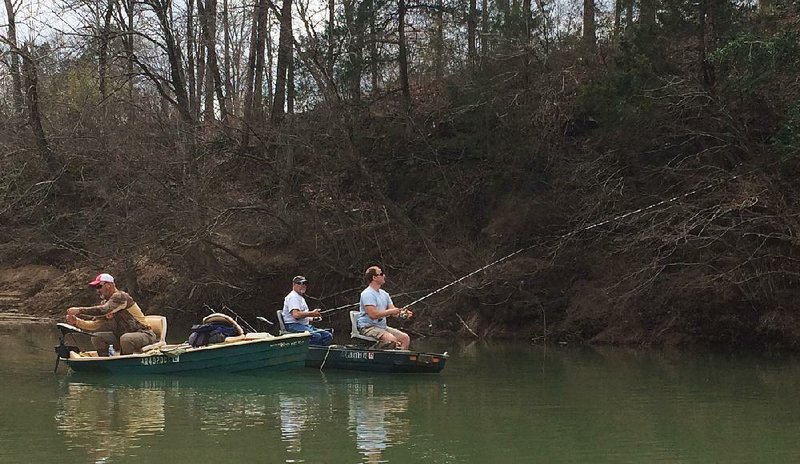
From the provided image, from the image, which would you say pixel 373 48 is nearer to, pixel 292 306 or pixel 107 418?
pixel 292 306

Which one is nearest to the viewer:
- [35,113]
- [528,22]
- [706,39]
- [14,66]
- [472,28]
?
[706,39]

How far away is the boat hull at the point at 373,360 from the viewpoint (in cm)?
1412

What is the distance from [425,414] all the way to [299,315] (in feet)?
14.8

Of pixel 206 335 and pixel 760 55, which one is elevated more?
pixel 760 55

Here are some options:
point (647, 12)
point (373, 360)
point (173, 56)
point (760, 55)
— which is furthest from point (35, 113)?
point (760, 55)

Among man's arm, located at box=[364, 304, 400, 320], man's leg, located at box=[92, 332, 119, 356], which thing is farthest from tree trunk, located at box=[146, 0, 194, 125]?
man's arm, located at box=[364, 304, 400, 320]

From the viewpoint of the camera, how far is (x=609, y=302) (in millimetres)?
19656

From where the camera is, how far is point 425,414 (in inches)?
424

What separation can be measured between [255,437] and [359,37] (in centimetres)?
1657

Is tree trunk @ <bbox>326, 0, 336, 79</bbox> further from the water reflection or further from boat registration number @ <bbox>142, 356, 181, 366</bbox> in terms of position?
the water reflection

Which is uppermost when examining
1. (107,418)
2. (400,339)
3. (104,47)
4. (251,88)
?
(104,47)

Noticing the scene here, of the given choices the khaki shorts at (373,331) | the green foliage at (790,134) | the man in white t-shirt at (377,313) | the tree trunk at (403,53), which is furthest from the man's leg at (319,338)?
the tree trunk at (403,53)

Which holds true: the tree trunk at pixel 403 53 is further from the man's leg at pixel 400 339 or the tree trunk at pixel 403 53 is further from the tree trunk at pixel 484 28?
the man's leg at pixel 400 339

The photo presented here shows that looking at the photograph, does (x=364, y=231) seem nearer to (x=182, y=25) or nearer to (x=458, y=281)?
(x=458, y=281)
